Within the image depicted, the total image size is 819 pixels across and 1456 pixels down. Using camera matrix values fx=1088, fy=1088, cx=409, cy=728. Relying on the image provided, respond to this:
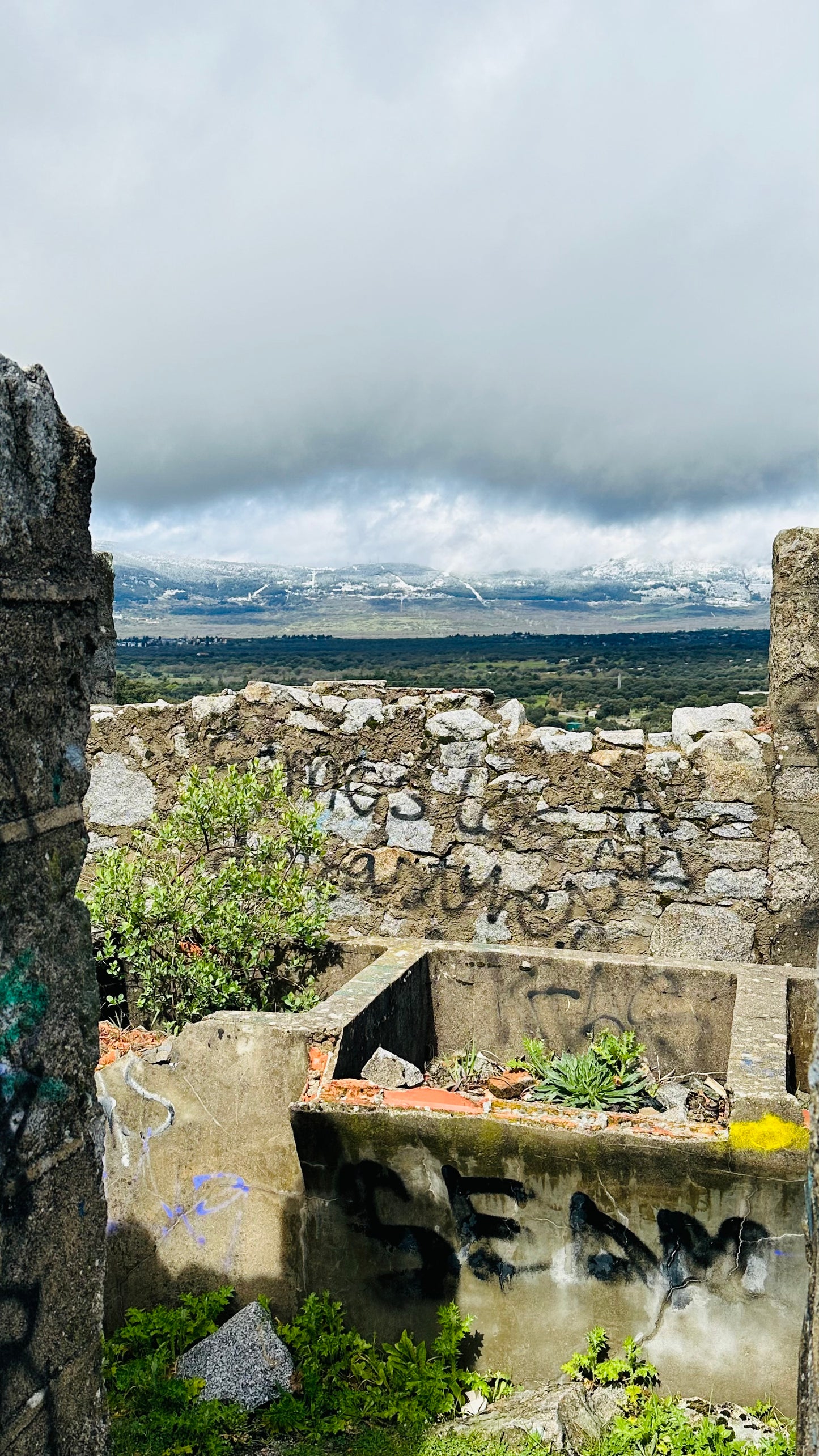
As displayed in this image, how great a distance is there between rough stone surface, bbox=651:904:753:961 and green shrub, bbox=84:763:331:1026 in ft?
5.72

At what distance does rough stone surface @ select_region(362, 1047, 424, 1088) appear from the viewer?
4.19 m

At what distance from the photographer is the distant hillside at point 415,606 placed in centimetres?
8762

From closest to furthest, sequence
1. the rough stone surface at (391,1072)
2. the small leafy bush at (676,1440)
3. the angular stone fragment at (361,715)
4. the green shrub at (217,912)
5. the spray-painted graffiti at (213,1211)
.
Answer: the small leafy bush at (676,1440), the spray-painted graffiti at (213,1211), the rough stone surface at (391,1072), the green shrub at (217,912), the angular stone fragment at (361,715)

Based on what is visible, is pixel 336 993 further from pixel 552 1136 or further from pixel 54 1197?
pixel 54 1197

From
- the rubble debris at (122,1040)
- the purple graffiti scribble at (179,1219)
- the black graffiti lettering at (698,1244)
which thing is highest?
the rubble debris at (122,1040)

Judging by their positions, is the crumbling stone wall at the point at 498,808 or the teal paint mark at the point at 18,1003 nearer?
the teal paint mark at the point at 18,1003

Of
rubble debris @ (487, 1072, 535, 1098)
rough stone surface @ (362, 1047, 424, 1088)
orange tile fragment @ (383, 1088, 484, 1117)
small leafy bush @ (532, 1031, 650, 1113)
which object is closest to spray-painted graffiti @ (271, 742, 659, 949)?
small leafy bush @ (532, 1031, 650, 1113)

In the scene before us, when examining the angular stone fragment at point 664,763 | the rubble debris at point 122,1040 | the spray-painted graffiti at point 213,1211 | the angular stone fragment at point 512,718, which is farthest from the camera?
the angular stone fragment at point 512,718

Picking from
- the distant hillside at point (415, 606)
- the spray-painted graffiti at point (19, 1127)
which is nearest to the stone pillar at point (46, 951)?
the spray-painted graffiti at point (19, 1127)

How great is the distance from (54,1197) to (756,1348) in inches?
90.5

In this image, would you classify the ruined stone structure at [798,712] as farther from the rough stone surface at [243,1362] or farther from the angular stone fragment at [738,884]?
the rough stone surface at [243,1362]

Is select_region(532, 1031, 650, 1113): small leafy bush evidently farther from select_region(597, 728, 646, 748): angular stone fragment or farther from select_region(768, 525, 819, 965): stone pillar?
select_region(597, 728, 646, 748): angular stone fragment

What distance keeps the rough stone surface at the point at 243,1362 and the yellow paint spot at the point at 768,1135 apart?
1.66 metres

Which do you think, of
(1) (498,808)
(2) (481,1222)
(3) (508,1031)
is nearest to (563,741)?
(1) (498,808)
